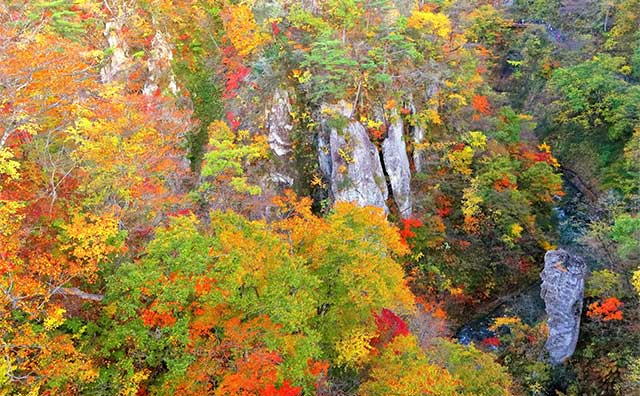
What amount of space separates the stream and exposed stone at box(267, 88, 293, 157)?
14952 millimetres

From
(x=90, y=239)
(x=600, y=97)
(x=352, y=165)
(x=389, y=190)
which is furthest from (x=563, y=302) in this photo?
(x=600, y=97)

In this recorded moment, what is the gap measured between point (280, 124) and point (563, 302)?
17.6 m

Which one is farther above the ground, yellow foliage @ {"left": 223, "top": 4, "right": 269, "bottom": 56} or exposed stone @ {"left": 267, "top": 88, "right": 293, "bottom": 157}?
yellow foliage @ {"left": 223, "top": 4, "right": 269, "bottom": 56}

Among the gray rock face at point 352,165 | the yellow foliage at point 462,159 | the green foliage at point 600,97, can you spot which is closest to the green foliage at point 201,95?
the gray rock face at point 352,165

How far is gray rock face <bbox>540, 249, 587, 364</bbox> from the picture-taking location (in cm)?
2048

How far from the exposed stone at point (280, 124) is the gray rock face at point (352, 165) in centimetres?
224

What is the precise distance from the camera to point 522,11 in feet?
154

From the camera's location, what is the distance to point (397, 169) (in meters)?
26.0

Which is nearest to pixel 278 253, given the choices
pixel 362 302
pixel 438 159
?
pixel 362 302

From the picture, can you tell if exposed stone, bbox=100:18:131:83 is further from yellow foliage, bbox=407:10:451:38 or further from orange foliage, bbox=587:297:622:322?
orange foliage, bbox=587:297:622:322

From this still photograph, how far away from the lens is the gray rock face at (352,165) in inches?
955

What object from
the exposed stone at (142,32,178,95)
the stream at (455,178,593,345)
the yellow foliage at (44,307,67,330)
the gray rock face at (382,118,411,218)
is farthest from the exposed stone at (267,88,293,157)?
the yellow foliage at (44,307,67,330)

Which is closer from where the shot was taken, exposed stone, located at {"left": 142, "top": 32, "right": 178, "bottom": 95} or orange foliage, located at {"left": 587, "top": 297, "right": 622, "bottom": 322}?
orange foliage, located at {"left": 587, "top": 297, "right": 622, "bottom": 322}

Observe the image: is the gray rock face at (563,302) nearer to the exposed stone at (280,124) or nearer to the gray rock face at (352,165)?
the gray rock face at (352,165)
